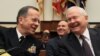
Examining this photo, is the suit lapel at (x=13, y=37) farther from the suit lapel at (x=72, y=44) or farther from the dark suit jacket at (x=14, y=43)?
the suit lapel at (x=72, y=44)

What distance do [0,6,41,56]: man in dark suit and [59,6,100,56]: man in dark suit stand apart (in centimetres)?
29

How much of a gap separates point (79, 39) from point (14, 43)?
2.02ft

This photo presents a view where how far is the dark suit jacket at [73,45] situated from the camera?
8.34 ft

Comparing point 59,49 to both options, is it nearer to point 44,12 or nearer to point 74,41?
point 74,41

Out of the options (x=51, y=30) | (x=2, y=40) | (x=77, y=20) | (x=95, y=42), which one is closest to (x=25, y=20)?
(x=2, y=40)

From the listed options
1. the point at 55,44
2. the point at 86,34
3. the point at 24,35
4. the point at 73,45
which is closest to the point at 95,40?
the point at 86,34

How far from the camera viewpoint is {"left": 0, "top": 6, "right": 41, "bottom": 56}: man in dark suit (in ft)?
8.48

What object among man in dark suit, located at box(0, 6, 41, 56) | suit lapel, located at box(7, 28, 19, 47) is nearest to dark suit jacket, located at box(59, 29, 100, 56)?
man in dark suit, located at box(0, 6, 41, 56)

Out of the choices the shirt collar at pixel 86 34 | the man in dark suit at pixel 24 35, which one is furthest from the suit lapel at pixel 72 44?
the man in dark suit at pixel 24 35

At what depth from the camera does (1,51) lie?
7.55 feet

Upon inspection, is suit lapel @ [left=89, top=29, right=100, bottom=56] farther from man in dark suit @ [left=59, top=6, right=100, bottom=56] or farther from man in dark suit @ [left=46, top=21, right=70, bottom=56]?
man in dark suit @ [left=46, top=21, right=70, bottom=56]

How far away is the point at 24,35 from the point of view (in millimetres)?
2748

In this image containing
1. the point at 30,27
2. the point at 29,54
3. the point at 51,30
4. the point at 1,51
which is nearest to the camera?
the point at 1,51

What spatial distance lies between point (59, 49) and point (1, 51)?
56cm
